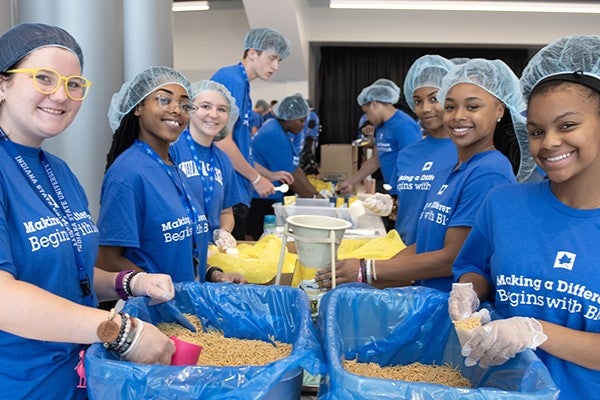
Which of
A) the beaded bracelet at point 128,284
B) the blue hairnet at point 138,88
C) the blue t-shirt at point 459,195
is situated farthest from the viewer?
the blue hairnet at point 138,88

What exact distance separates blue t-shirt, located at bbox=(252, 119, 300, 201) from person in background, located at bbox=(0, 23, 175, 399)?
123 inches

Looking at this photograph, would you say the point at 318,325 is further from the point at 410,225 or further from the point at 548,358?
the point at 410,225

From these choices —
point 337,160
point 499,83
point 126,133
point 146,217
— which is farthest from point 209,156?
point 337,160

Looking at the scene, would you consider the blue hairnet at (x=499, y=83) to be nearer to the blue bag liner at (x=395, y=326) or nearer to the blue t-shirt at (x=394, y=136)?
the blue bag liner at (x=395, y=326)

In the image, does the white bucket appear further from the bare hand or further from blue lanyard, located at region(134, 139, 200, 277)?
the bare hand

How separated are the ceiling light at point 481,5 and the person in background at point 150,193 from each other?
5.56m

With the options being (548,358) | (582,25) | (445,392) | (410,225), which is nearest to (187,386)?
(445,392)

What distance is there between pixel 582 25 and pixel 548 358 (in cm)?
777

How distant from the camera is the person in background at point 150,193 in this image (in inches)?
59.4

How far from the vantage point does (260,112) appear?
24.8ft

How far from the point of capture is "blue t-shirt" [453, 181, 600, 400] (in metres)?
1.02

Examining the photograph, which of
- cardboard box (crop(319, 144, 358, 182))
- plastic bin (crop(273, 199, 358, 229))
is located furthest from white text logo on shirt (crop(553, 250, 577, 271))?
cardboard box (crop(319, 144, 358, 182))

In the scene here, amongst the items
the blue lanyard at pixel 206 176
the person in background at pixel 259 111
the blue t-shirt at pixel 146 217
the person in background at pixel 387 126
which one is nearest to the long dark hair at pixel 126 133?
the blue t-shirt at pixel 146 217

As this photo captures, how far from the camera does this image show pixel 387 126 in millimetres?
4156
